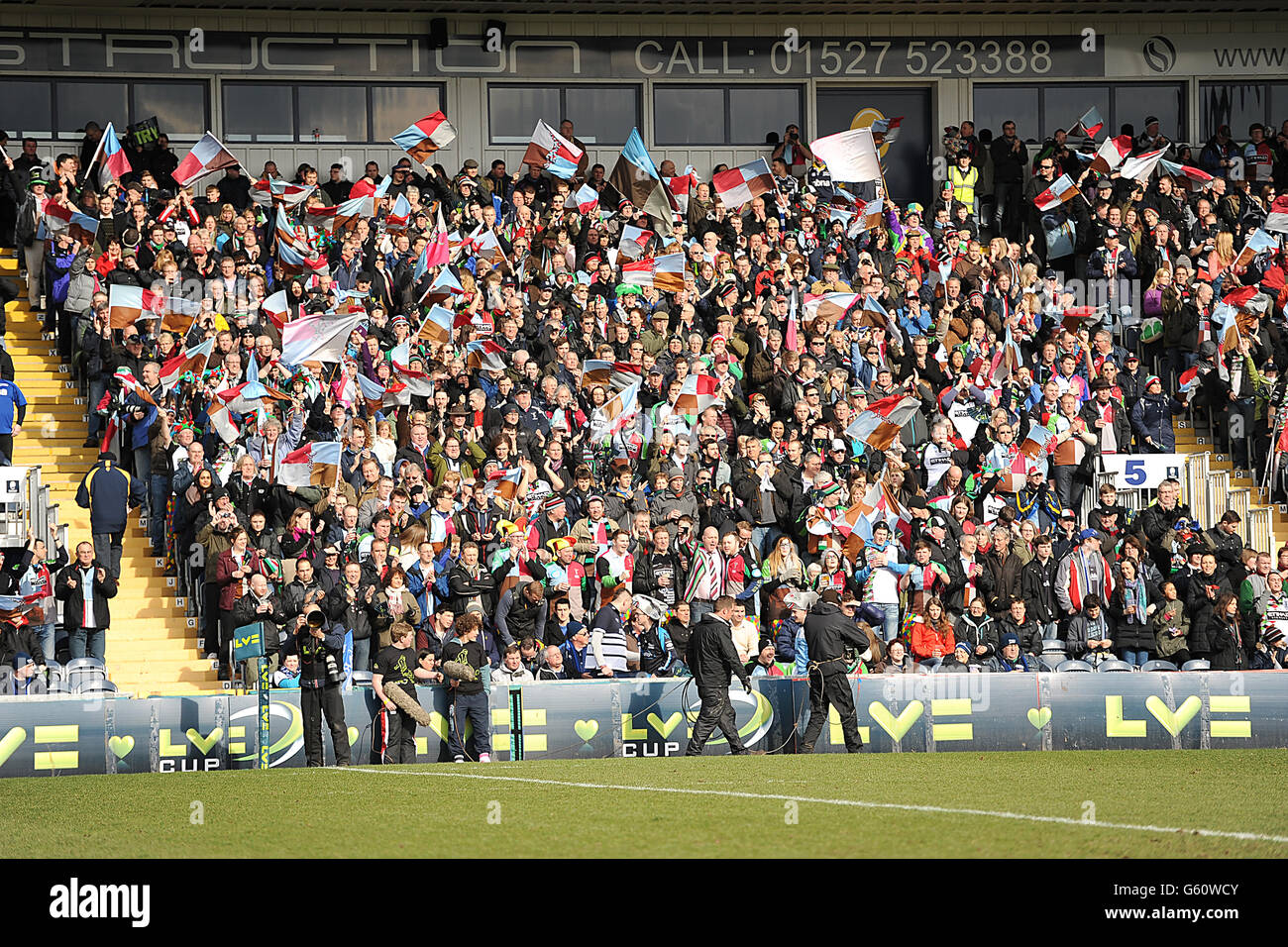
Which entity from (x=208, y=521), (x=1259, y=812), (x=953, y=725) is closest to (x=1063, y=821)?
(x=1259, y=812)

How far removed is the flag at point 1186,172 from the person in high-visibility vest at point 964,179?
302cm

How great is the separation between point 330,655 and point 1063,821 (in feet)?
25.9

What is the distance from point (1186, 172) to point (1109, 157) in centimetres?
123

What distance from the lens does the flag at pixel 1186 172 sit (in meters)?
29.3

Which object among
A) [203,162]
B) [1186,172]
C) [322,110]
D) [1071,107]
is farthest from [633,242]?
[1071,107]

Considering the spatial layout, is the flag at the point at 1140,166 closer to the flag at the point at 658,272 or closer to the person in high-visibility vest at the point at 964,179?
the person in high-visibility vest at the point at 964,179

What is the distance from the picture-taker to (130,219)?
24.4 m

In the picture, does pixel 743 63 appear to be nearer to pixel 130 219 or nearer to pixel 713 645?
pixel 130 219

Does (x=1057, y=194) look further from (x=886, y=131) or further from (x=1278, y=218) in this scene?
A: (x=886, y=131)

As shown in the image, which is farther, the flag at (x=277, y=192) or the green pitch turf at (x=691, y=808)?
the flag at (x=277, y=192)

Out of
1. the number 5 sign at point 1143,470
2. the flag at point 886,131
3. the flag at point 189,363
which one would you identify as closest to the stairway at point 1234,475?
the number 5 sign at point 1143,470

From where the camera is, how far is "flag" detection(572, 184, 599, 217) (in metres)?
26.8

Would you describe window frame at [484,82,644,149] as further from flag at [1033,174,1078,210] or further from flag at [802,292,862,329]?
flag at [802,292,862,329]

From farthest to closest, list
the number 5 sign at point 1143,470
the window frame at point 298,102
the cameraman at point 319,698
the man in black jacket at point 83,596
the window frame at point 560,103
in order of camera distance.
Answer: the window frame at point 560,103
the window frame at point 298,102
the number 5 sign at point 1143,470
the man in black jacket at point 83,596
the cameraman at point 319,698
